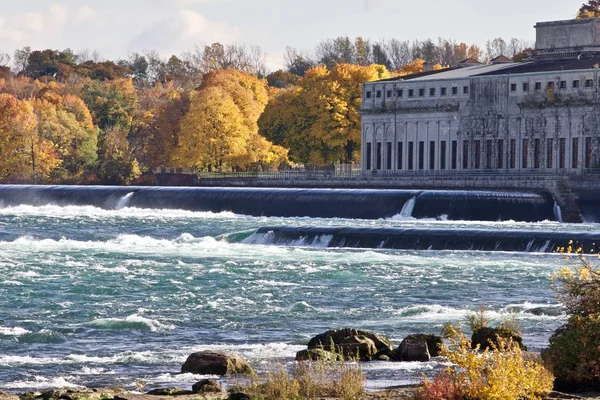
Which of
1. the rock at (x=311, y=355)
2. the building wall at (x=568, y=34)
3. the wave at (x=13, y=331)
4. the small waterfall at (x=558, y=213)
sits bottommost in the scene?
the wave at (x=13, y=331)

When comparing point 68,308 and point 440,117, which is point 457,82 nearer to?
point 440,117

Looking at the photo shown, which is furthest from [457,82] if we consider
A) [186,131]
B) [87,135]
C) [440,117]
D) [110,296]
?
[110,296]

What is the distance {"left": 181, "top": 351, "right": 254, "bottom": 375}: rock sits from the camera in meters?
29.6

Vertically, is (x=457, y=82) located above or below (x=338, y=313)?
above

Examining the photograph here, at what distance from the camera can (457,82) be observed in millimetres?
121250

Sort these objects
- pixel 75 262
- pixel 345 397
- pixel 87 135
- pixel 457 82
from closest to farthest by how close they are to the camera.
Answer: pixel 345 397, pixel 75 262, pixel 457 82, pixel 87 135

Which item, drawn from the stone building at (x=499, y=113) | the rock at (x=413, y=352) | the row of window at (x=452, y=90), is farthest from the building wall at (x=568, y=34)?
the rock at (x=413, y=352)

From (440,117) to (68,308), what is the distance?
276 feet

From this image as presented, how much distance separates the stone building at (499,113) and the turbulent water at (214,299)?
46338mm

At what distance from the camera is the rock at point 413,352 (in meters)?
31.4

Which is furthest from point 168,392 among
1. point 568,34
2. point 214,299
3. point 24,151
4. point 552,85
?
point 24,151

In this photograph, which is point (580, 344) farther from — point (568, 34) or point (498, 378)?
point (568, 34)

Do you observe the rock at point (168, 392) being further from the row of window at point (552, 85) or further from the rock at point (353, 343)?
the row of window at point (552, 85)

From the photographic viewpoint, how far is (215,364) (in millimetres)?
29781
